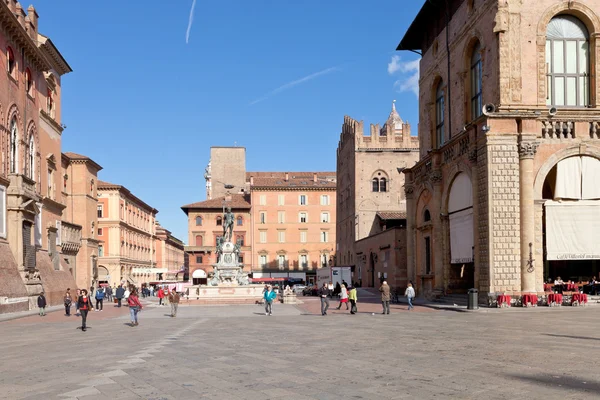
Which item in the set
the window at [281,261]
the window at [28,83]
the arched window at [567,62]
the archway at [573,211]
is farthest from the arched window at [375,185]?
the arched window at [567,62]

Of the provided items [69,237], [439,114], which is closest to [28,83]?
[69,237]

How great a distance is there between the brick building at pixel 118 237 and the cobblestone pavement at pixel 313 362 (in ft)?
177

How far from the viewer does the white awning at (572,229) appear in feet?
99.1

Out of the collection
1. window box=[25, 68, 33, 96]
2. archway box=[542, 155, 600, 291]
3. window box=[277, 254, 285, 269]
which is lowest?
window box=[277, 254, 285, 269]

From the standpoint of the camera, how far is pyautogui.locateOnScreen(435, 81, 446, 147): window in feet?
A: 130

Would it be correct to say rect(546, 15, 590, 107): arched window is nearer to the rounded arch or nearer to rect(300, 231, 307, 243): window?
the rounded arch

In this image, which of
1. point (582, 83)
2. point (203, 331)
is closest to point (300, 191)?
point (582, 83)

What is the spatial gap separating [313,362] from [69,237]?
43.0 meters

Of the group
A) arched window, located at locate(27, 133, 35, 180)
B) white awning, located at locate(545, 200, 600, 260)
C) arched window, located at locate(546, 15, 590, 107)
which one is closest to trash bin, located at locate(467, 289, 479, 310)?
white awning, located at locate(545, 200, 600, 260)

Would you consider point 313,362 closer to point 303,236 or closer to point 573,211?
point 573,211

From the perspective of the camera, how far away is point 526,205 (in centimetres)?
2920

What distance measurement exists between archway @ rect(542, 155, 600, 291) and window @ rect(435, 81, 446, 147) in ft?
32.6

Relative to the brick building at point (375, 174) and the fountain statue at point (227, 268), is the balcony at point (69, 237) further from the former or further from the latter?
the brick building at point (375, 174)

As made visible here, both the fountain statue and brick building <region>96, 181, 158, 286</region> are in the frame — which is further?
brick building <region>96, 181, 158, 286</region>
